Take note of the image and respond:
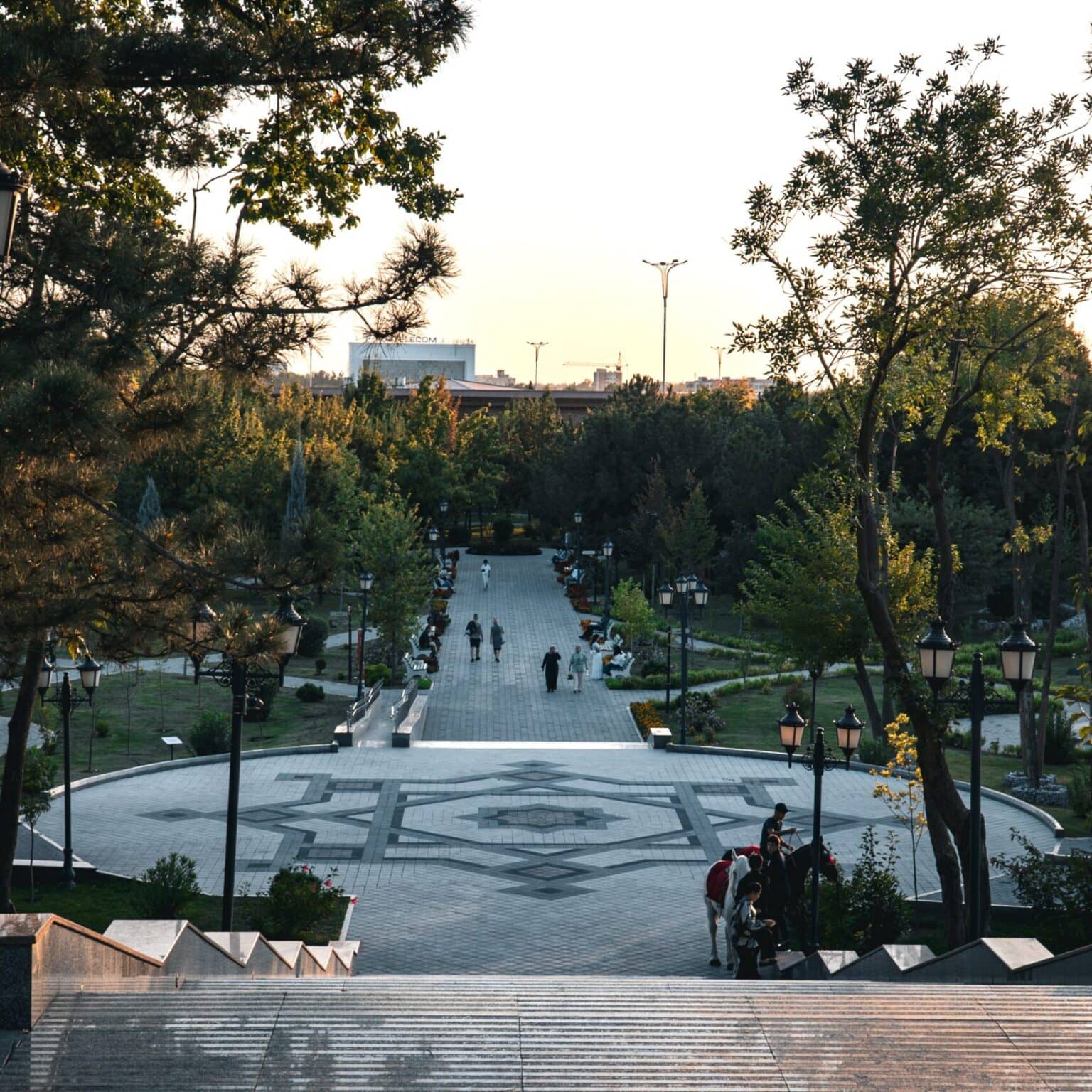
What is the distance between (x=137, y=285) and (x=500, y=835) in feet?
35.5

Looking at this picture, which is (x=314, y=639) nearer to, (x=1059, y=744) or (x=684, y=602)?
(x=684, y=602)

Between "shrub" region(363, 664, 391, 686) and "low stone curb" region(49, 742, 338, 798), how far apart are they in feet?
20.6

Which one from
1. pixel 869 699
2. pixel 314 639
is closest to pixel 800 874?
pixel 869 699

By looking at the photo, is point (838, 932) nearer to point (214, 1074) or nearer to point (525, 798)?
point (525, 798)

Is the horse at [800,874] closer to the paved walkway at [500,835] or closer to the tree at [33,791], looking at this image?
the paved walkway at [500,835]

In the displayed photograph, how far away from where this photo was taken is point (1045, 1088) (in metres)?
4.96

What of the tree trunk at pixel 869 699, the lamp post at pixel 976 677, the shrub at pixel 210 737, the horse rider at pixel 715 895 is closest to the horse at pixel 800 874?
the horse rider at pixel 715 895

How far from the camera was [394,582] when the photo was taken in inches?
1226

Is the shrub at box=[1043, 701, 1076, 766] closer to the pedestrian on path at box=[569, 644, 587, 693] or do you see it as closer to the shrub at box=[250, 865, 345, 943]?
the pedestrian on path at box=[569, 644, 587, 693]

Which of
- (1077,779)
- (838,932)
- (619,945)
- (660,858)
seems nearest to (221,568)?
(619,945)

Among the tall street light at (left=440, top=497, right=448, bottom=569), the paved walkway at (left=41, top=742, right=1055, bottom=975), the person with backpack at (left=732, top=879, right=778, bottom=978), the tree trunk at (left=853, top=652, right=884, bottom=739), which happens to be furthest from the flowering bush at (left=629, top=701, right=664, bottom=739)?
the tall street light at (left=440, top=497, right=448, bottom=569)

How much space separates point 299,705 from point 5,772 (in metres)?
16.6

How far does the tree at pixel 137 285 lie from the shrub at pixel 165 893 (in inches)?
126

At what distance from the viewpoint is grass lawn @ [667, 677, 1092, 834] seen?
21.1 m
